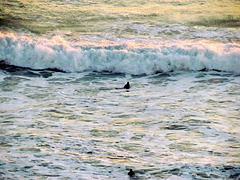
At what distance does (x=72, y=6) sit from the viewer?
22312 mm

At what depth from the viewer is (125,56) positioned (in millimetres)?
15727

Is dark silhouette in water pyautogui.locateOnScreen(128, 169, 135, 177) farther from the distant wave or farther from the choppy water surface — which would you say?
the distant wave

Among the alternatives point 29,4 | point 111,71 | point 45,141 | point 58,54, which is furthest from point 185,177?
point 29,4

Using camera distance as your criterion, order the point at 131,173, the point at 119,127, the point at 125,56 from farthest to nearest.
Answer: the point at 125,56, the point at 119,127, the point at 131,173

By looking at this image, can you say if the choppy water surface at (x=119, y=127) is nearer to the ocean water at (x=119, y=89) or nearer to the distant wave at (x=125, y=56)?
the ocean water at (x=119, y=89)

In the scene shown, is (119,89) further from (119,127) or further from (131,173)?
(131,173)

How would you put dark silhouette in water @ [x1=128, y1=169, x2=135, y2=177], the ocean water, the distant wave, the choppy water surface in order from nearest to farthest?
1. dark silhouette in water @ [x1=128, y1=169, x2=135, y2=177]
2. the choppy water surface
3. the ocean water
4. the distant wave

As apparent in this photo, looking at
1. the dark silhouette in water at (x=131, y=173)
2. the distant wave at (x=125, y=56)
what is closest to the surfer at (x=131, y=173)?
the dark silhouette in water at (x=131, y=173)

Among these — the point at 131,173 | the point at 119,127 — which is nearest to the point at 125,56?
the point at 119,127

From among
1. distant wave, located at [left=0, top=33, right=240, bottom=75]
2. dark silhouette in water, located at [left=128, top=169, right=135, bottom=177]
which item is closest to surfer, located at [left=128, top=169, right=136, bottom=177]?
dark silhouette in water, located at [left=128, top=169, right=135, bottom=177]

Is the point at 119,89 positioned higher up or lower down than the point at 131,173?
higher up

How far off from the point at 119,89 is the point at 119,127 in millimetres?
3227

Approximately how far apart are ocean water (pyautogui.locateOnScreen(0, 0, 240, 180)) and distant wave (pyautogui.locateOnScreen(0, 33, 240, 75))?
32mm

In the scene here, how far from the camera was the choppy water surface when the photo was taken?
7680mm
